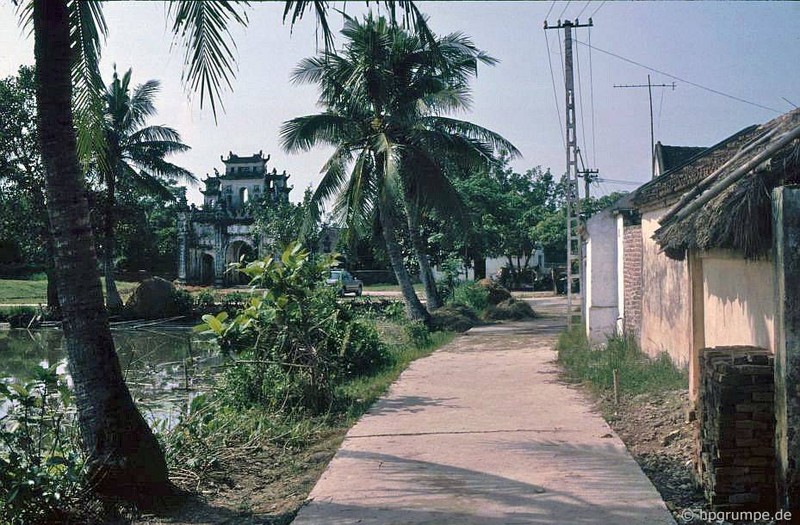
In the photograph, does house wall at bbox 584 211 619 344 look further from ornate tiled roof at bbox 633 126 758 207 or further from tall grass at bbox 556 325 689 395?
ornate tiled roof at bbox 633 126 758 207

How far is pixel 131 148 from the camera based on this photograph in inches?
1252

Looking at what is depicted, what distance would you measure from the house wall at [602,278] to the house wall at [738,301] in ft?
17.8

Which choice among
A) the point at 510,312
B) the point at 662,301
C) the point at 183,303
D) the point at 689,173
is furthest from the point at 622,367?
the point at 183,303

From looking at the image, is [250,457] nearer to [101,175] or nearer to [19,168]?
[101,175]

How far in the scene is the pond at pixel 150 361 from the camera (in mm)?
11031

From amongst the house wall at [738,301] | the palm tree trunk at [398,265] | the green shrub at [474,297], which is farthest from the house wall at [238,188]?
the house wall at [738,301]

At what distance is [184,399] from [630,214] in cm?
804

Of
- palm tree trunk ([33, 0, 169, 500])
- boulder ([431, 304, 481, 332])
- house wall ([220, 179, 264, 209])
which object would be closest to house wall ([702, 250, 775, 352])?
palm tree trunk ([33, 0, 169, 500])

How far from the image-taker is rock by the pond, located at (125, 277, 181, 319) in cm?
3080

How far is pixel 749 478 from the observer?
16.9 feet

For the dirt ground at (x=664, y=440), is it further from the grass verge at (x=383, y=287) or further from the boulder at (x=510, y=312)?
the grass verge at (x=383, y=287)

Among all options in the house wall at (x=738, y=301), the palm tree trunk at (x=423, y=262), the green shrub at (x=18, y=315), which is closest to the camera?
the house wall at (x=738, y=301)

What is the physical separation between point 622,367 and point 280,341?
472 cm

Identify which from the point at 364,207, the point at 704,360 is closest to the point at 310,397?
the point at 704,360
